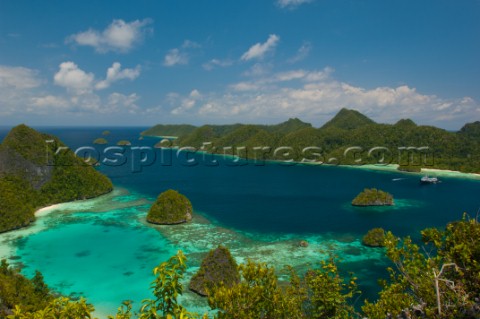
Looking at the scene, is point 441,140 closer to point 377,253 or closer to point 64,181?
point 377,253

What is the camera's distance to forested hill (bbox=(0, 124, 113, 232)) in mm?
78250

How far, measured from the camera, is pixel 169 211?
6781 centimetres

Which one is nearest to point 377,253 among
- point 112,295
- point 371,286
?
point 371,286

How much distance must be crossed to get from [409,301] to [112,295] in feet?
119

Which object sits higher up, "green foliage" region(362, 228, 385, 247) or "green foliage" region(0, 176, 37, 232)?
"green foliage" region(0, 176, 37, 232)

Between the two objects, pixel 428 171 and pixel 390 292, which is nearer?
pixel 390 292

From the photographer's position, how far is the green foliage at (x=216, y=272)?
1542 inches

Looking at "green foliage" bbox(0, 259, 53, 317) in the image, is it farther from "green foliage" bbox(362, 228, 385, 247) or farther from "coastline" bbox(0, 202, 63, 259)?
"green foliage" bbox(362, 228, 385, 247)

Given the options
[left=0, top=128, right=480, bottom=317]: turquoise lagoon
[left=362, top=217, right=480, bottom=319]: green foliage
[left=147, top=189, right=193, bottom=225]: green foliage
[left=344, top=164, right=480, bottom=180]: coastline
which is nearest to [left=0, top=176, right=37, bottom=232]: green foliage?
[left=0, top=128, right=480, bottom=317]: turquoise lagoon

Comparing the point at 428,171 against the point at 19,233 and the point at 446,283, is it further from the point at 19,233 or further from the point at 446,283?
the point at 446,283

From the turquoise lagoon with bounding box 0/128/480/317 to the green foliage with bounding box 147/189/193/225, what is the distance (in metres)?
2.15

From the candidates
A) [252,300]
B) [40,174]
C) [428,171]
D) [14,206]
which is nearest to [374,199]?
[252,300]

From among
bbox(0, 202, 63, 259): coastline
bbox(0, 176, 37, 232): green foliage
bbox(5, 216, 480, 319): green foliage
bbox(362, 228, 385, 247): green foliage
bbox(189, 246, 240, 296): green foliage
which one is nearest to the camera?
bbox(5, 216, 480, 319): green foliage

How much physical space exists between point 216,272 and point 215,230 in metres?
24.6
